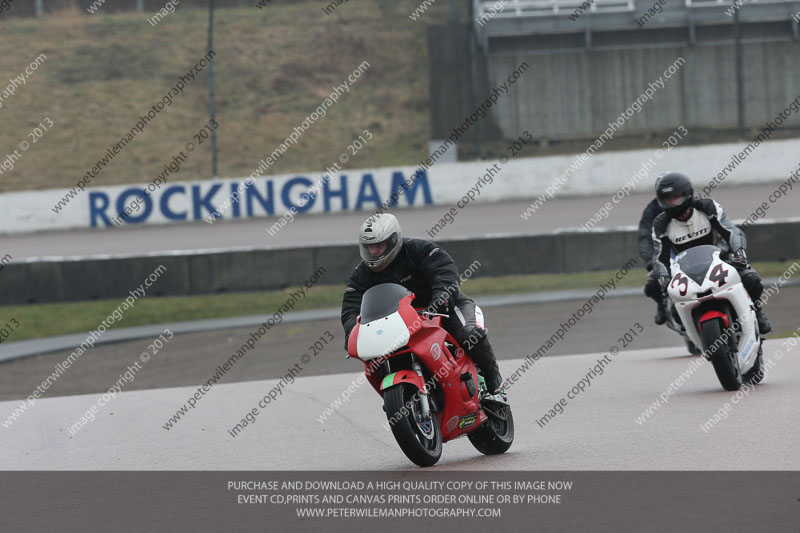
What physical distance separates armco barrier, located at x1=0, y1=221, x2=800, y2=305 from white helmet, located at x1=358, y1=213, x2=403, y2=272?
1489 centimetres

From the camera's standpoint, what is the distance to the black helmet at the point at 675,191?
10344 mm

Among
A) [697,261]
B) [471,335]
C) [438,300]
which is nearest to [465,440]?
[471,335]

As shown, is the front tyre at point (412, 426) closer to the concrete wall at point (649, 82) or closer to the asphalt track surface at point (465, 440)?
the asphalt track surface at point (465, 440)

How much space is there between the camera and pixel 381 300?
23.9 ft

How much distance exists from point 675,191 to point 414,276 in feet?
11.8

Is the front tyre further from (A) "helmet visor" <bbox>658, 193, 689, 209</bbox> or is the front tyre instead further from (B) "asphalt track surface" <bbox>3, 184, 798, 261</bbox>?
(B) "asphalt track surface" <bbox>3, 184, 798, 261</bbox>

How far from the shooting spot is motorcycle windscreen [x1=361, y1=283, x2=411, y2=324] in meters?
7.24

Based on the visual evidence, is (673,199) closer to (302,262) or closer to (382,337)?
(382,337)

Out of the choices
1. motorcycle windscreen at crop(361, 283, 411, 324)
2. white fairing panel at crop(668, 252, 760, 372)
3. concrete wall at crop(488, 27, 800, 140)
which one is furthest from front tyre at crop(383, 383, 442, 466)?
concrete wall at crop(488, 27, 800, 140)

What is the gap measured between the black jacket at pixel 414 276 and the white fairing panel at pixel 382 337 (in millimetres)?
377
